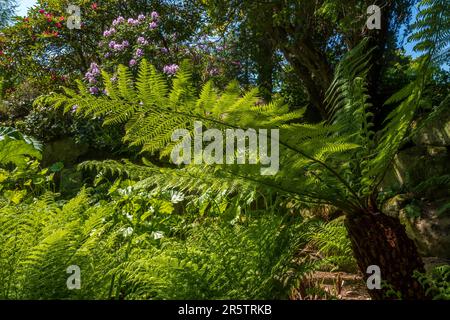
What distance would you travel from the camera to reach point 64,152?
5.89 metres

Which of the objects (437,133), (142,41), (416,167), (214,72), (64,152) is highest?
Result: (142,41)

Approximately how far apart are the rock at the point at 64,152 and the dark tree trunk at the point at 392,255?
5201mm

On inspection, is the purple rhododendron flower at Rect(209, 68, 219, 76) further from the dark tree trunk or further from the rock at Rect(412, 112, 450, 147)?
the dark tree trunk

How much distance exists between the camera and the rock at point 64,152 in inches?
228

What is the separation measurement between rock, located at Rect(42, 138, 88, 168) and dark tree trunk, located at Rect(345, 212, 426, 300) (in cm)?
520

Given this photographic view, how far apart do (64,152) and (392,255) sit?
5.49m

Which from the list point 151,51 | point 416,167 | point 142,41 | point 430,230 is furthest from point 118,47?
point 430,230

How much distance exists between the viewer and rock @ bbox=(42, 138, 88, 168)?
5.80 m

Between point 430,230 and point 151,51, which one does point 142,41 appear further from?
point 430,230

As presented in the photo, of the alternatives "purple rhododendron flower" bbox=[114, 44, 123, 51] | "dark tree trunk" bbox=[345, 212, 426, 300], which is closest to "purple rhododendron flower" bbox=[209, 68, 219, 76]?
"purple rhododendron flower" bbox=[114, 44, 123, 51]

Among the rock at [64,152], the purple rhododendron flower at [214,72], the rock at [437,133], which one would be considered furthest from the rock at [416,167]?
the rock at [64,152]

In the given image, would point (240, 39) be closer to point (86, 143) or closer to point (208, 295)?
point (86, 143)

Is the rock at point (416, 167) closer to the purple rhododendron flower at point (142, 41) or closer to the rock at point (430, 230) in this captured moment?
the rock at point (430, 230)
